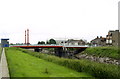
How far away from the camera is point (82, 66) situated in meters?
14.0

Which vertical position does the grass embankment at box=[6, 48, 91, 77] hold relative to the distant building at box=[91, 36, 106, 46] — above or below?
below

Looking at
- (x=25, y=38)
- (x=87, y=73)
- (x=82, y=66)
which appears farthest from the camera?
(x=25, y=38)

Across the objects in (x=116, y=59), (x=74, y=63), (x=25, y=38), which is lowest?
(x=116, y=59)

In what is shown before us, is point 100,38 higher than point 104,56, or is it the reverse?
point 100,38

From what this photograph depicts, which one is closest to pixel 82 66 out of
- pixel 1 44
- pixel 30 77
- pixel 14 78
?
pixel 30 77

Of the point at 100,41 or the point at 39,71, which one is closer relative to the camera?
the point at 39,71

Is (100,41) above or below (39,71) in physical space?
above

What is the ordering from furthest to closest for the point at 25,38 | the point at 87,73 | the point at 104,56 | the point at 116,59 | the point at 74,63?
1. the point at 25,38
2. the point at 104,56
3. the point at 116,59
4. the point at 74,63
5. the point at 87,73

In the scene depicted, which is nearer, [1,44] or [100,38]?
[1,44]

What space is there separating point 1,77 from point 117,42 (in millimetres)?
70362

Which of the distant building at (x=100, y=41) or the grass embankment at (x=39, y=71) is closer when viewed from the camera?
the grass embankment at (x=39, y=71)

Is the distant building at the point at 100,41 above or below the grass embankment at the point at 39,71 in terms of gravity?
above

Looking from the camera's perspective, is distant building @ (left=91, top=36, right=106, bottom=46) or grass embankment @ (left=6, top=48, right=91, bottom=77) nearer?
grass embankment @ (left=6, top=48, right=91, bottom=77)

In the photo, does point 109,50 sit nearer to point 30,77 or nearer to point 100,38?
point 30,77
